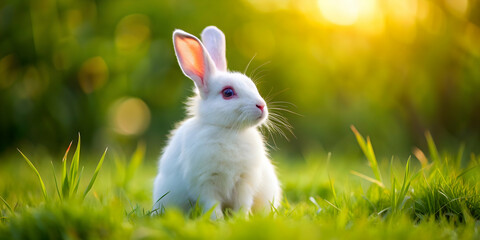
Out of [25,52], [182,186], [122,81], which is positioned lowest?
[122,81]

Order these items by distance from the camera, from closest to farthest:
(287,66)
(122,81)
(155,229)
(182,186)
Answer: (155,229), (182,186), (122,81), (287,66)

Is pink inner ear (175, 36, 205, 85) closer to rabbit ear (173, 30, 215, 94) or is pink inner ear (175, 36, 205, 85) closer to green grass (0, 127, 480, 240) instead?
rabbit ear (173, 30, 215, 94)

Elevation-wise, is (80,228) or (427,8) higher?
(427,8)

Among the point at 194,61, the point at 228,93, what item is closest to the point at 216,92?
the point at 228,93

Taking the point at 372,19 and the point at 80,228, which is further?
the point at 372,19

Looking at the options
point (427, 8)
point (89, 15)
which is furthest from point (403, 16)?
point (89, 15)

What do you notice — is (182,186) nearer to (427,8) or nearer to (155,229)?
(155,229)

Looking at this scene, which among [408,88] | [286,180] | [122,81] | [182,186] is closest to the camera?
[182,186]

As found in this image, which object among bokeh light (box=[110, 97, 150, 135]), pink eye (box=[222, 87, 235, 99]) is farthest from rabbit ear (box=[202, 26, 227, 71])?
bokeh light (box=[110, 97, 150, 135])
